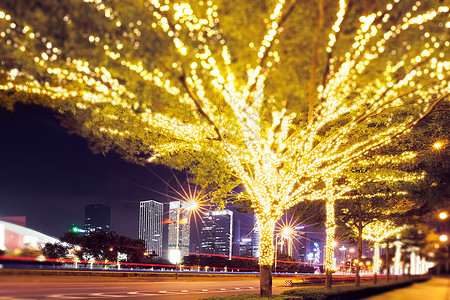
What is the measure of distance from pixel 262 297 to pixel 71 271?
61.2ft

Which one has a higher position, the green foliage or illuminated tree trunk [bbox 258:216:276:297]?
illuminated tree trunk [bbox 258:216:276:297]

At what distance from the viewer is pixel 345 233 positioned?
3017 cm

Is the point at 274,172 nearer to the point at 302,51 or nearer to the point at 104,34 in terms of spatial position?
the point at 302,51

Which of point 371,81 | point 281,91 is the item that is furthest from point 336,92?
point 281,91

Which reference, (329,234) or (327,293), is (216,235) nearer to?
(329,234)

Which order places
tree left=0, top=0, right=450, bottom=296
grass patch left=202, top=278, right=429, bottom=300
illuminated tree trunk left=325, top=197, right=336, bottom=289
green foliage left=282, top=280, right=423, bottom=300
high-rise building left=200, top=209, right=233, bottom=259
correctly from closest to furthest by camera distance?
tree left=0, top=0, right=450, bottom=296
grass patch left=202, top=278, right=429, bottom=300
green foliage left=282, top=280, right=423, bottom=300
illuminated tree trunk left=325, top=197, right=336, bottom=289
high-rise building left=200, top=209, right=233, bottom=259

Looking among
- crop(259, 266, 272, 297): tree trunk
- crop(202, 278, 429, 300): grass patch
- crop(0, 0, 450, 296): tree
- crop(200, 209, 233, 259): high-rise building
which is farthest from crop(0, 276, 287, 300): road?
crop(200, 209, 233, 259): high-rise building

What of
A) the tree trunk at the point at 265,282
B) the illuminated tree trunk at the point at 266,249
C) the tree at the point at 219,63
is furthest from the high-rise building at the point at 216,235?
the tree at the point at 219,63

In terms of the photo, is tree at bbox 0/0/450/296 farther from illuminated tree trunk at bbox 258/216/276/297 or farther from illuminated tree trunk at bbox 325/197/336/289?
illuminated tree trunk at bbox 325/197/336/289

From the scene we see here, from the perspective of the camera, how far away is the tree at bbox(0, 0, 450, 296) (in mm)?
6402

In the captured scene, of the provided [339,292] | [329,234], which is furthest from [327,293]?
[329,234]

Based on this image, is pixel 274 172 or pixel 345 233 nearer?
pixel 274 172

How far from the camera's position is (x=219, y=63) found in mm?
7477

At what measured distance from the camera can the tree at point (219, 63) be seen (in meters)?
6.40
